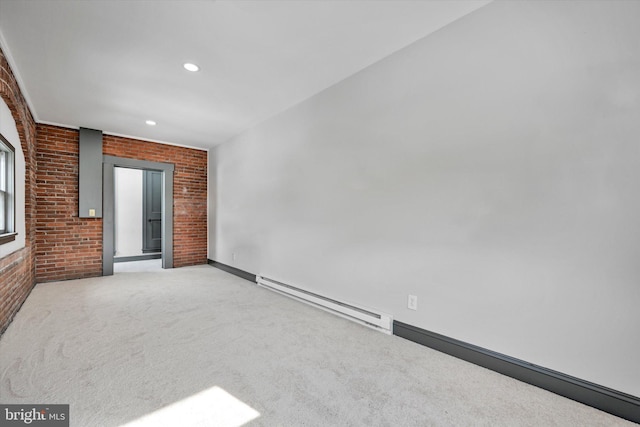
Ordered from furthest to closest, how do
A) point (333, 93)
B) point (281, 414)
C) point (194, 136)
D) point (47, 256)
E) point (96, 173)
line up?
point (194, 136)
point (96, 173)
point (47, 256)
point (333, 93)
point (281, 414)

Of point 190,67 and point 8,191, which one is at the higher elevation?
point 190,67

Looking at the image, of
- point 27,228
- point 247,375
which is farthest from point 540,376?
point 27,228

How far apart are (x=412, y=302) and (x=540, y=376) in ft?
2.93

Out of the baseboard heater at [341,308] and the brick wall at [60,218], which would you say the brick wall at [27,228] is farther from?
the baseboard heater at [341,308]

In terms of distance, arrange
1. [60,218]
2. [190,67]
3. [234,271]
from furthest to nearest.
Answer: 1. [234,271]
2. [60,218]
3. [190,67]

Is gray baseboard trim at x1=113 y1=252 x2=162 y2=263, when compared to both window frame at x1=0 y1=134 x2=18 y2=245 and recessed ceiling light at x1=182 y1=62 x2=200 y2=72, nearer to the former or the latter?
window frame at x1=0 y1=134 x2=18 y2=245

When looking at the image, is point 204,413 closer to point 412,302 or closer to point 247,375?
point 247,375

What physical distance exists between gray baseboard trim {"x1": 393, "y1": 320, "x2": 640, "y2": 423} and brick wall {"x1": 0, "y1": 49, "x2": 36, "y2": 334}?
12.2 feet

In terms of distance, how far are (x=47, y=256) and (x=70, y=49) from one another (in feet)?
11.5

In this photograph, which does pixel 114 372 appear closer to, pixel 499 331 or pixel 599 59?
pixel 499 331

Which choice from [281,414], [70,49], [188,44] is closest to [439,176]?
[281,414]

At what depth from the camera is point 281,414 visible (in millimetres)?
1481

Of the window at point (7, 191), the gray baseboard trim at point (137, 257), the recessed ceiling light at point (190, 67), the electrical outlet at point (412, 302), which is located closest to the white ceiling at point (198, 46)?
the recessed ceiling light at point (190, 67)

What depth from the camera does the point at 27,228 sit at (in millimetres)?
3592
